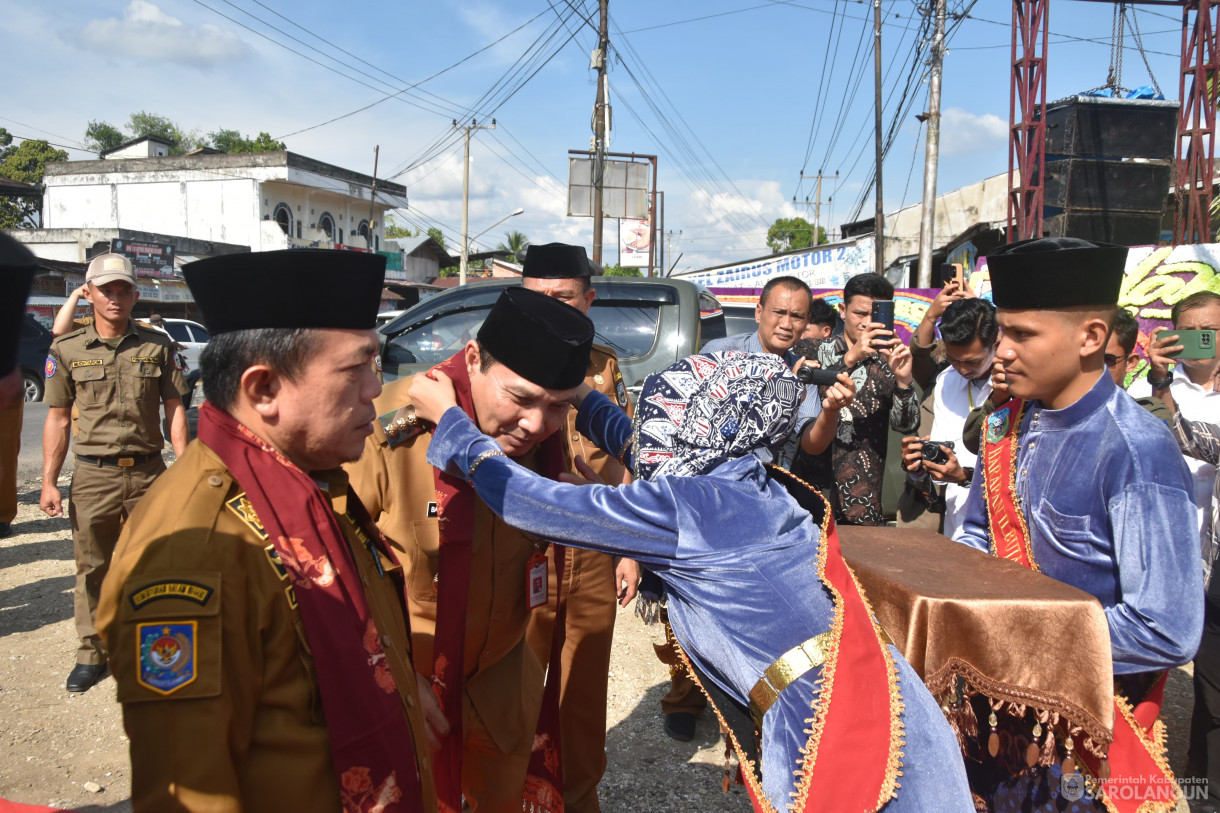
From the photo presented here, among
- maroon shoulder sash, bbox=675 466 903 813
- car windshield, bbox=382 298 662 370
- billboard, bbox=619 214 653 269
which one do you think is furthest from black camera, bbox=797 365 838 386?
billboard, bbox=619 214 653 269

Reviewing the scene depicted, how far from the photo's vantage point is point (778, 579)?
1.66 meters

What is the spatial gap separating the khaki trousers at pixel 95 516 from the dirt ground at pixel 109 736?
1.25ft

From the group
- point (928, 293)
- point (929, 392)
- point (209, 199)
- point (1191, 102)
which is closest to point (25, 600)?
point (929, 392)

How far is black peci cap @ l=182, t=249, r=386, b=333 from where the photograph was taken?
1378 millimetres

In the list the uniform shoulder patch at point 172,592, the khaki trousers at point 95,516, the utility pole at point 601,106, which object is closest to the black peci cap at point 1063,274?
the uniform shoulder patch at point 172,592

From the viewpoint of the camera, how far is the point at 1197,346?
364cm

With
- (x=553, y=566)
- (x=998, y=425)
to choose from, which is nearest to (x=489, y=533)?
(x=553, y=566)

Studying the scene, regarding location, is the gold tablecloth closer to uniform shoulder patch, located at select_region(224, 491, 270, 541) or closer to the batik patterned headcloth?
the batik patterned headcloth

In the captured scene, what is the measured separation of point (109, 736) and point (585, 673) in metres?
2.40

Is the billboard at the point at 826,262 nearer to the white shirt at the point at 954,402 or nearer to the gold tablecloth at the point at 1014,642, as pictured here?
the white shirt at the point at 954,402

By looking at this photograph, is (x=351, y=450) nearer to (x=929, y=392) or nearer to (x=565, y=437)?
(x=565, y=437)

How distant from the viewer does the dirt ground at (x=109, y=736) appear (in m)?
3.27

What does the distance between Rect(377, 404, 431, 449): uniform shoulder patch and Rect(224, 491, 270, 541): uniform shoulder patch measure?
0.92 metres

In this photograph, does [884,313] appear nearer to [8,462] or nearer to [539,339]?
[539,339]
